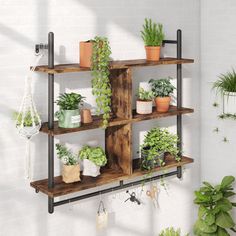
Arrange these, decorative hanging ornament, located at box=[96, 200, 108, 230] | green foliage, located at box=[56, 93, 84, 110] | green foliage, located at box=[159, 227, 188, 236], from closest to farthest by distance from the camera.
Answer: green foliage, located at box=[56, 93, 84, 110], decorative hanging ornament, located at box=[96, 200, 108, 230], green foliage, located at box=[159, 227, 188, 236]

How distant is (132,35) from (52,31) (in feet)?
1.89

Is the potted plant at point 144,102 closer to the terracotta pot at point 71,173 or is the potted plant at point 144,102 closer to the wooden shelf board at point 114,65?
the wooden shelf board at point 114,65

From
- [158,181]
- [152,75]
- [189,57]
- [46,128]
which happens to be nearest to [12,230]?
[46,128]

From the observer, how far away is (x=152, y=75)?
3.02 metres

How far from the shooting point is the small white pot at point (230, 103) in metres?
2.99

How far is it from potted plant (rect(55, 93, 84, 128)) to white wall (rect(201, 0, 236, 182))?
3.94 feet

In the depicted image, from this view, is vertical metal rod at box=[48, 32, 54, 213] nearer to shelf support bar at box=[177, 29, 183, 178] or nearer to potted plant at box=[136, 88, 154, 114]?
Answer: potted plant at box=[136, 88, 154, 114]

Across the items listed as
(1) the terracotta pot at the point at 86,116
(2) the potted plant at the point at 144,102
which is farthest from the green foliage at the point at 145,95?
(1) the terracotta pot at the point at 86,116

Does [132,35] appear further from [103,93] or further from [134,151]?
[134,151]

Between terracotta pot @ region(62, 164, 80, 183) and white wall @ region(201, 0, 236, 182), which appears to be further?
white wall @ region(201, 0, 236, 182)

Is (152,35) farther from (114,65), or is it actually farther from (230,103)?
(230,103)

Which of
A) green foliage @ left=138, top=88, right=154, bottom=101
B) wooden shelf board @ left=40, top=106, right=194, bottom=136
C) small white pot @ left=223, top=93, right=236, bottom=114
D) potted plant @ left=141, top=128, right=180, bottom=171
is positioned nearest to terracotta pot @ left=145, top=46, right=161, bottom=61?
green foliage @ left=138, top=88, right=154, bottom=101

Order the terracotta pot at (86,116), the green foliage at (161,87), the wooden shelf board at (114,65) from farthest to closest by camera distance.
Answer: the green foliage at (161,87), the terracotta pot at (86,116), the wooden shelf board at (114,65)

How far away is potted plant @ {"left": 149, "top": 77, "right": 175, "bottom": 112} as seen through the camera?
2877mm
